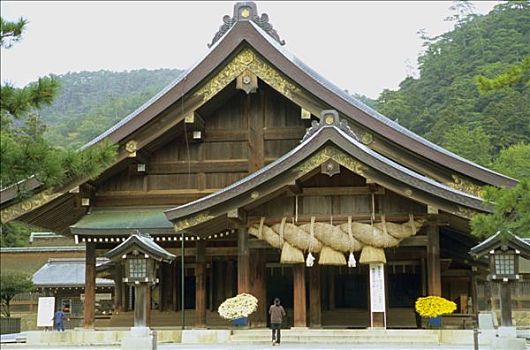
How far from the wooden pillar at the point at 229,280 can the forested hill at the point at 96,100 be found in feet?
184

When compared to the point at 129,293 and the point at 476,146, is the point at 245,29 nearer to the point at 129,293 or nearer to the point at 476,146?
the point at 129,293

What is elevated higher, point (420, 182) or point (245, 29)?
point (245, 29)

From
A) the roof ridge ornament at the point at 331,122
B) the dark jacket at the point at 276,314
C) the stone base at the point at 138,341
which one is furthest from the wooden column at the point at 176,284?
Result: the roof ridge ornament at the point at 331,122

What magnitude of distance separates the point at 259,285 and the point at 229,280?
6.10 ft

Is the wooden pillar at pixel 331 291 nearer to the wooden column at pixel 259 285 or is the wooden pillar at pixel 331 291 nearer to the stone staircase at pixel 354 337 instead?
the wooden column at pixel 259 285

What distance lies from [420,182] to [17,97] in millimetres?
8983

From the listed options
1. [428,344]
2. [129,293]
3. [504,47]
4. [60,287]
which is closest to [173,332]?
[129,293]

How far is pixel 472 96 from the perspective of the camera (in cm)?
6838

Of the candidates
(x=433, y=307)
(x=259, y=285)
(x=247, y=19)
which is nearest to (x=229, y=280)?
(x=259, y=285)

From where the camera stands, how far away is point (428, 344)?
51.1 ft

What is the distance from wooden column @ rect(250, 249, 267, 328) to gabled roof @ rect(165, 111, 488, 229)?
2.00 m

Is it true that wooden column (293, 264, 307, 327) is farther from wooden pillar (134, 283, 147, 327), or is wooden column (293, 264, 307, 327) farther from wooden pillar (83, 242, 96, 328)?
wooden pillar (83, 242, 96, 328)

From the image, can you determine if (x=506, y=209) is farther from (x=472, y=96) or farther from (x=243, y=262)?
(x=472, y=96)

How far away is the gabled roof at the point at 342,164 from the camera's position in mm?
16094
